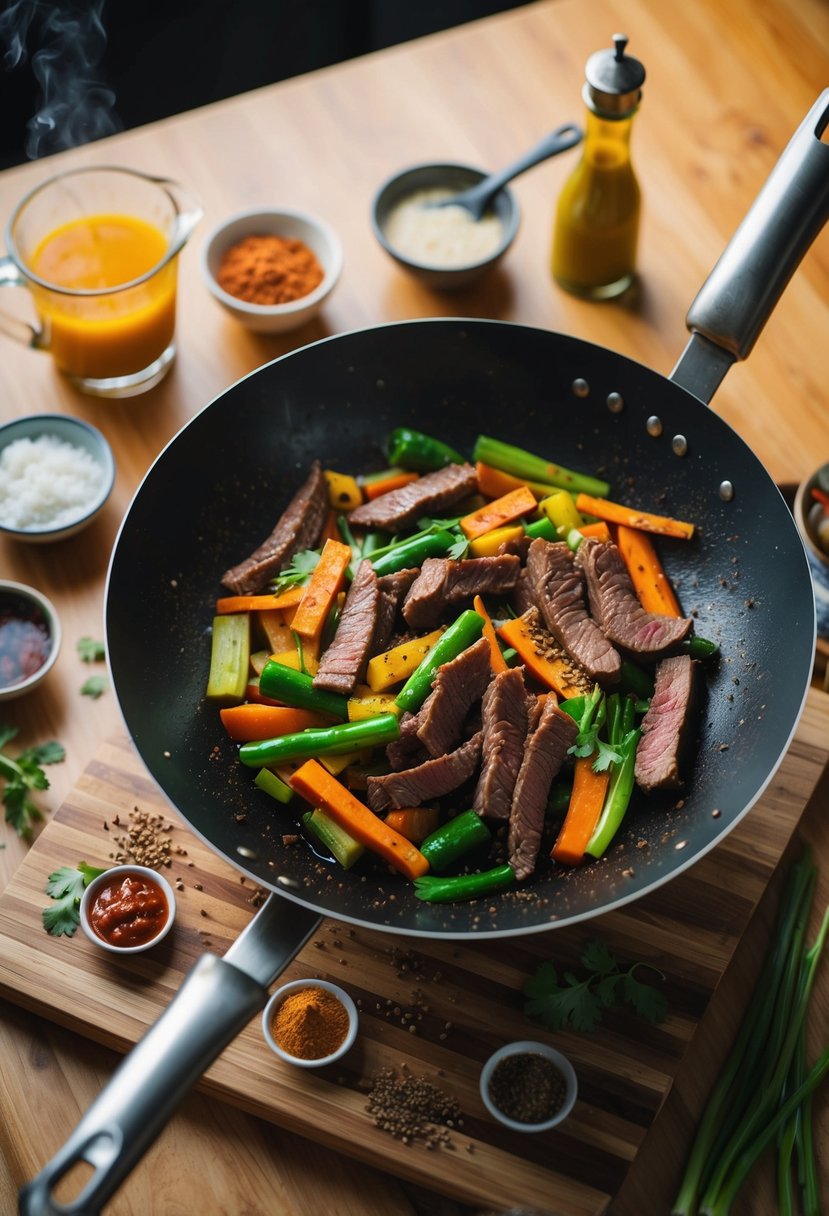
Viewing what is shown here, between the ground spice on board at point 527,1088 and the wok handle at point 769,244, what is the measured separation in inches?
68.2

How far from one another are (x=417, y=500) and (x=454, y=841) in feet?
3.07

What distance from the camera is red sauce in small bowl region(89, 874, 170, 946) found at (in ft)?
8.08

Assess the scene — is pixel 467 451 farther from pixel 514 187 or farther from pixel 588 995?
pixel 588 995

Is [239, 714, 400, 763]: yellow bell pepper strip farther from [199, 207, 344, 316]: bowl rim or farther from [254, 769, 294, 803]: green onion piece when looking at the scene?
[199, 207, 344, 316]: bowl rim

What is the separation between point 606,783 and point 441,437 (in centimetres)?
114

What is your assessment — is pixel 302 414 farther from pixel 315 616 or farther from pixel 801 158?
pixel 801 158

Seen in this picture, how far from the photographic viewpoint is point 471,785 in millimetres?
2592

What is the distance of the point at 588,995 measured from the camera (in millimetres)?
2371

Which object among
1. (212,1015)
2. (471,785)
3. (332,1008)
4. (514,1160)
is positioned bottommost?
(514,1160)

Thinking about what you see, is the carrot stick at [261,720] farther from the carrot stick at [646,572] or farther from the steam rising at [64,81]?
the steam rising at [64,81]

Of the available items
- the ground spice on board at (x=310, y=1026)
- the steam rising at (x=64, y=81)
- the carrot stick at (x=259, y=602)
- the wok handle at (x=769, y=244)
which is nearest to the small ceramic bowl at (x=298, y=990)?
the ground spice on board at (x=310, y=1026)

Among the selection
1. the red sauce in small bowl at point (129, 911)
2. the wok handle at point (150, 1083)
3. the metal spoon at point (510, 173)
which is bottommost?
the red sauce in small bowl at point (129, 911)

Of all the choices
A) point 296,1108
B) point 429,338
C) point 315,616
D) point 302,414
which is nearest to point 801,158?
point 429,338

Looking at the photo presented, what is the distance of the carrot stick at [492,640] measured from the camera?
265cm
